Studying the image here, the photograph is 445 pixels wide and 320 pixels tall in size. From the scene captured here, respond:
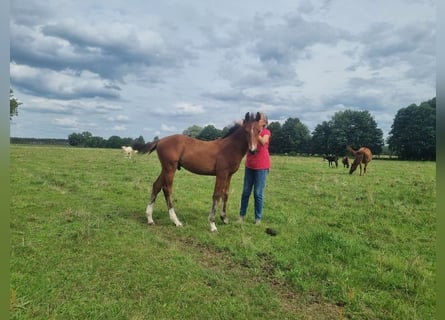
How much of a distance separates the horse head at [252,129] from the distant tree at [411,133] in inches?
1815

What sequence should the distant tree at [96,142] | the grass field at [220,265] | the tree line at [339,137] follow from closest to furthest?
1. the grass field at [220,265]
2. the tree line at [339,137]
3. the distant tree at [96,142]

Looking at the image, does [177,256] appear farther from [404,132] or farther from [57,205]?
[404,132]

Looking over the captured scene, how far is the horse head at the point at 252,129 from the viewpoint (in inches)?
276

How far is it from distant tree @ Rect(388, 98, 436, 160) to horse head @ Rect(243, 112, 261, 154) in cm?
4610

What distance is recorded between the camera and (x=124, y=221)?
780 centimetres

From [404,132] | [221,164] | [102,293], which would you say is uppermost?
[404,132]

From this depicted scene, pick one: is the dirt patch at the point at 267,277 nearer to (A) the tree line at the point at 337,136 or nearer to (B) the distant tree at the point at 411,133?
(B) the distant tree at the point at 411,133

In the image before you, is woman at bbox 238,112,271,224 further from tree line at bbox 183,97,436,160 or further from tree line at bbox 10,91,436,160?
tree line at bbox 183,97,436,160

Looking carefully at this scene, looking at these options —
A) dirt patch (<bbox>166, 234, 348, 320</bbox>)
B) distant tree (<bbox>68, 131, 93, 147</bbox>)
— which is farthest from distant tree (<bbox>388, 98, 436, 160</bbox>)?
distant tree (<bbox>68, 131, 93, 147</bbox>)

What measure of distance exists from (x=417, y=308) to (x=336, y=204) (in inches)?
257

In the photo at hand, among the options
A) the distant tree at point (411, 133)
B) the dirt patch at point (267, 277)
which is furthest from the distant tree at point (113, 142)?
the dirt patch at point (267, 277)

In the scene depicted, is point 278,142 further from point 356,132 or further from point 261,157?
point 261,157

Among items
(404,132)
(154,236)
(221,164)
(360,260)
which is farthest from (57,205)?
(404,132)

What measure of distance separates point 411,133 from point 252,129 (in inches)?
2002
